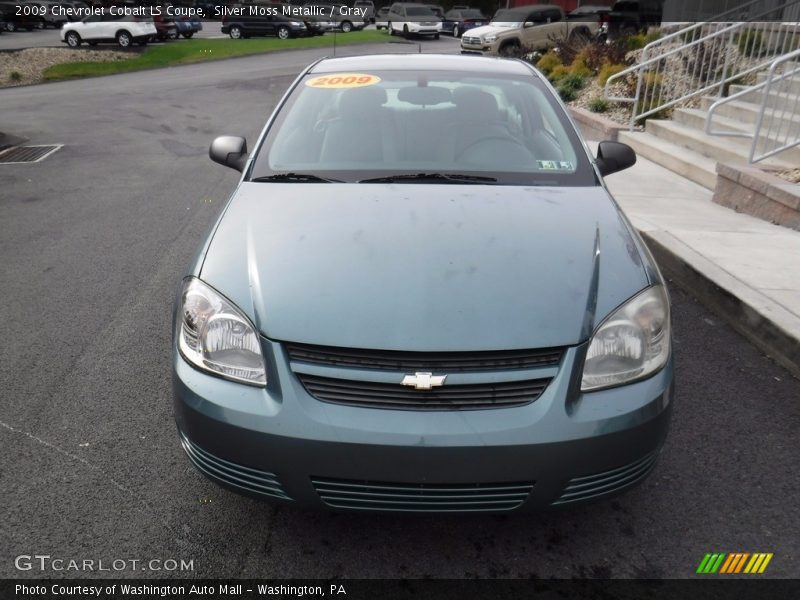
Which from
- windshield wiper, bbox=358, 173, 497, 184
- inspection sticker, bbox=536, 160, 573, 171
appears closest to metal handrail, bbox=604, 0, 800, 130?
inspection sticker, bbox=536, 160, 573, 171

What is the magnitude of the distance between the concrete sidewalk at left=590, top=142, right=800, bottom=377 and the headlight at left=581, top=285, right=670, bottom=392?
185 centimetres

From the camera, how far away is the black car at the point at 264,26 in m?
36.0

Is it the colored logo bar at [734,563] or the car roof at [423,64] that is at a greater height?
the car roof at [423,64]

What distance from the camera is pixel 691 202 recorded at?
7082 millimetres

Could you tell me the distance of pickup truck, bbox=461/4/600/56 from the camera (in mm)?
24359

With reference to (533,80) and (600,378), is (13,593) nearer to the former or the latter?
(600,378)

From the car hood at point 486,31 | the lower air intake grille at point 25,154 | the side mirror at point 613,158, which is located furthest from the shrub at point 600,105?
the car hood at point 486,31

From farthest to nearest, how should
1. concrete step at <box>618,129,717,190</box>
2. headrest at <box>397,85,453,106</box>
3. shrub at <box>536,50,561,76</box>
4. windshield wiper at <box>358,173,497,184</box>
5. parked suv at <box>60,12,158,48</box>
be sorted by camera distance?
parked suv at <box>60,12,158,48</box> → shrub at <box>536,50,561,76</box> → concrete step at <box>618,129,717,190</box> → headrest at <box>397,85,453,106</box> → windshield wiper at <box>358,173,497,184</box>

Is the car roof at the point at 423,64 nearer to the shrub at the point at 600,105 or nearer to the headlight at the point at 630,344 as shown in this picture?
the headlight at the point at 630,344

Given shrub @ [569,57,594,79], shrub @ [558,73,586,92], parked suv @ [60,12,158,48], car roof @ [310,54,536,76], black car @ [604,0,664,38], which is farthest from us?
parked suv @ [60,12,158,48]

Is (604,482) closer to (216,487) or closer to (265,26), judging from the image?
(216,487)

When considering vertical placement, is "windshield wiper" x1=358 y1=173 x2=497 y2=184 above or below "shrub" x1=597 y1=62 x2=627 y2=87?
above

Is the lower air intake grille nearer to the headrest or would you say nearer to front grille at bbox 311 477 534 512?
the headrest

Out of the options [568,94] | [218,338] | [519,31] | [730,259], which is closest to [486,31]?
[519,31]
